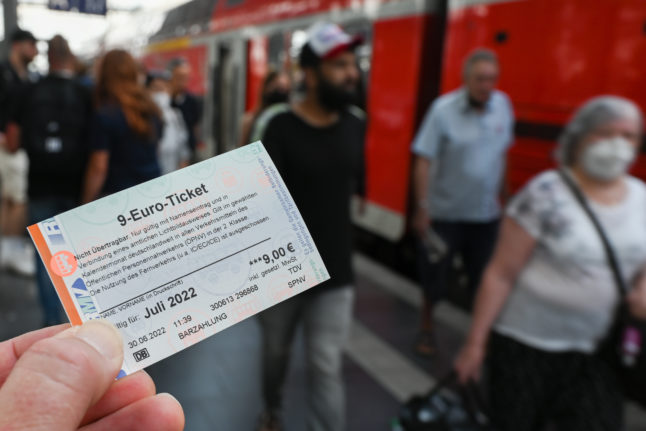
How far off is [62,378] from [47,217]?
273 centimetres

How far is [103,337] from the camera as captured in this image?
0.68 m

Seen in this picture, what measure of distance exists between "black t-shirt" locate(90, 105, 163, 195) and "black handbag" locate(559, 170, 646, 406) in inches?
69.0

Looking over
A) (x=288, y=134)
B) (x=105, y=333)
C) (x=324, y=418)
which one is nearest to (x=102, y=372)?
(x=105, y=333)

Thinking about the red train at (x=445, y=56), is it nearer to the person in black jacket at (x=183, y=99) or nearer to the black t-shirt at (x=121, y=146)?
the person in black jacket at (x=183, y=99)

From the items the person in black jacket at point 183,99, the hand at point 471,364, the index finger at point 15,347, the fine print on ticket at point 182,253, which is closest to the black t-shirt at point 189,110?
the person in black jacket at point 183,99

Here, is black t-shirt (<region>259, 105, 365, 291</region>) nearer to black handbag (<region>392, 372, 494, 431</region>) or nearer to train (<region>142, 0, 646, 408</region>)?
black handbag (<region>392, 372, 494, 431</region>)

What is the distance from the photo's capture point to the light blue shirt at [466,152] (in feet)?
11.6

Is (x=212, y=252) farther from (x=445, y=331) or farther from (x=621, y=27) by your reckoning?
(x=445, y=331)

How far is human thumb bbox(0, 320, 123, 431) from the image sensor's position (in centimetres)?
63

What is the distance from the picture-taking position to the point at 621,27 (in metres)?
3.38

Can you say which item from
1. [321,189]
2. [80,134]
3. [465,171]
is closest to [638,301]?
[321,189]

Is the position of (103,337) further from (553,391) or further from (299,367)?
(299,367)

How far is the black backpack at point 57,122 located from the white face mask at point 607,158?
2.28m

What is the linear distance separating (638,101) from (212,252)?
3167 millimetres
